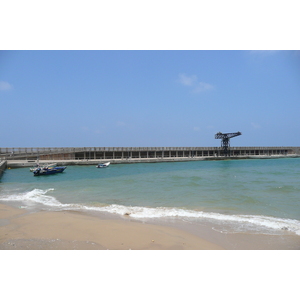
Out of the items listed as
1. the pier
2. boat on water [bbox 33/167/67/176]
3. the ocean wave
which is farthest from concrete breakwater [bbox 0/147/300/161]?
the ocean wave

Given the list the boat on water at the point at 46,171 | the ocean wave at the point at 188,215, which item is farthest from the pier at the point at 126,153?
the ocean wave at the point at 188,215

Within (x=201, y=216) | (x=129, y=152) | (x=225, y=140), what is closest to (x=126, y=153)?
(x=129, y=152)

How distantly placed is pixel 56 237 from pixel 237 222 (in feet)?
22.1

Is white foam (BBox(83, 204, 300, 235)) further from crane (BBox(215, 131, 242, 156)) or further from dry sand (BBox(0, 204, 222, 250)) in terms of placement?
crane (BBox(215, 131, 242, 156))

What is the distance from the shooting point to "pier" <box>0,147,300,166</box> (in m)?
50.1

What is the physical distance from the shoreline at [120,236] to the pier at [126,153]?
4048cm

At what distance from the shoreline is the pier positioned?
133ft

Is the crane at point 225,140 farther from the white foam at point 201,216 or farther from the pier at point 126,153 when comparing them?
the white foam at point 201,216

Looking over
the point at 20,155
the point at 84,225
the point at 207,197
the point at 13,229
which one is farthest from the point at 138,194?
the point at 20,155

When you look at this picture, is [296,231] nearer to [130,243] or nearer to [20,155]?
[130,243]

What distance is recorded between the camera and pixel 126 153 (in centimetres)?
6556

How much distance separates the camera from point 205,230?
27.7 feet

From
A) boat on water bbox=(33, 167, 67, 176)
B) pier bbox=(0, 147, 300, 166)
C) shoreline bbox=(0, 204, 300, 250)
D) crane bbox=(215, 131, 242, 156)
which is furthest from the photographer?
crane bbox=(215, 131, 242, 156)

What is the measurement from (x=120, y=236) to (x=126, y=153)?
58221mm
